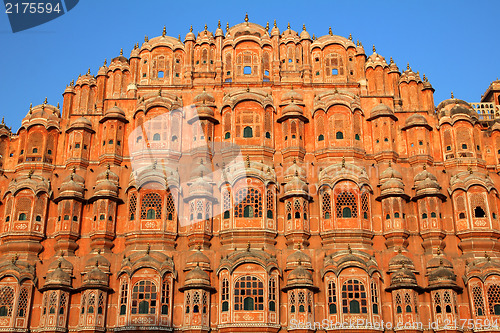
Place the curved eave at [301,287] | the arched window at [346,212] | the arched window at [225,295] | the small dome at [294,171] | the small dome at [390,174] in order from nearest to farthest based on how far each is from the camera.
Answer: the curved eave at [301,287] → the arched window at [225,295] → the arched window at [346,212] → the small dome at [390,174] → the small dome at [294,171]

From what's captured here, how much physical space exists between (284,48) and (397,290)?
17452 mm

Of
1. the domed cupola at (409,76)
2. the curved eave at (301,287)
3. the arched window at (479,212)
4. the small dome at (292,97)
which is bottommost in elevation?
the curved eave at (301,287)

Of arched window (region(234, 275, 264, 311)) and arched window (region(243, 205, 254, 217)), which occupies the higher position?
arched window (region(243, 205, 254, 217))

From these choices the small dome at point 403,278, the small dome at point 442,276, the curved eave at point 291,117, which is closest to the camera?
the small dome at point 403,278

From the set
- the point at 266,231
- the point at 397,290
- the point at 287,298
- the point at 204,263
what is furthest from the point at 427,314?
the point at 204,263

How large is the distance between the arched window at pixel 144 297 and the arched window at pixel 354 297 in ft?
33.0

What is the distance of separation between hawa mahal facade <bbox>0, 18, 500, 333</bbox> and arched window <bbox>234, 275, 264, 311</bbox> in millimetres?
102

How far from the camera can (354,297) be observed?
31.7 metres

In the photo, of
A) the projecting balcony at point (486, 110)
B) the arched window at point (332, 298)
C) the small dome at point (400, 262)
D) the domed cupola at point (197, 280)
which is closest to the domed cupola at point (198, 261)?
the domed cupola at point (197, 280)

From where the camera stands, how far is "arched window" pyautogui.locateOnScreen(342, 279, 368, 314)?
31516mm

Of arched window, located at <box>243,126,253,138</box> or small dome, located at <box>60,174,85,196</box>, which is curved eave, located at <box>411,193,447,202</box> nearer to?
arched window, located at <box>243,126,253,138</box>

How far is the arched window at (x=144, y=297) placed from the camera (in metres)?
31.7

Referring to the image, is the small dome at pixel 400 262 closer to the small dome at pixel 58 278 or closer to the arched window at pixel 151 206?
the arched window at pixel 151 206

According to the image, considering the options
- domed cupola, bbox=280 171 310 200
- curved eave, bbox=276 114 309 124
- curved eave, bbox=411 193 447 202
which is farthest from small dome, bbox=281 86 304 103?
curved eave, bbox=411 193 447 202
